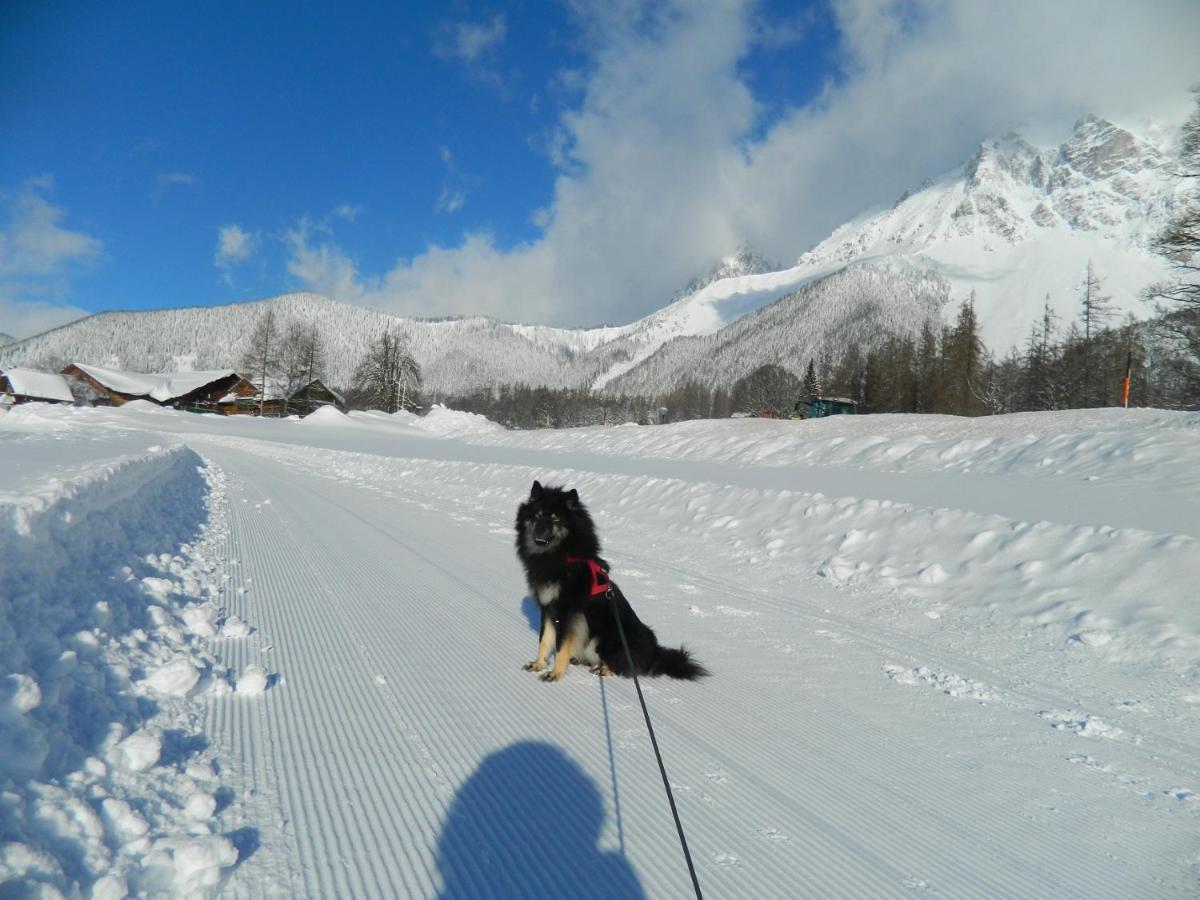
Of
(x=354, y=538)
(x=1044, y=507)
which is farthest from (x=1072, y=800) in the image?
(x=354, y=538)

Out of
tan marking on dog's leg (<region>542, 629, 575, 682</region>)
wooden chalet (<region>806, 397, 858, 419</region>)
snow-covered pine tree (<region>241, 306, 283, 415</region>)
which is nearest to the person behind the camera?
tan marking on dog's leg (<region>542, 629, 575, 682</region>)

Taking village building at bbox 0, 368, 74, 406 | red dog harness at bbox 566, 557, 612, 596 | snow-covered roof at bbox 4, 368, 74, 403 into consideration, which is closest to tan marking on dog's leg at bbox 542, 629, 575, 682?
red dog harness at bbox 566, 557, 612, 596

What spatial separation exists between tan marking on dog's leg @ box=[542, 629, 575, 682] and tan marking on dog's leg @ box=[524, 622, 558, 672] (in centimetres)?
11

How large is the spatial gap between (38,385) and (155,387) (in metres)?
10.0

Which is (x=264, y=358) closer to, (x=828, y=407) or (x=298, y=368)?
(x=298, y=368)

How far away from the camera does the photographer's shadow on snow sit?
2141 millimetres

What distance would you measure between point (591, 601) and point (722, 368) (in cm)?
17410

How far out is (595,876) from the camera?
7.29ft

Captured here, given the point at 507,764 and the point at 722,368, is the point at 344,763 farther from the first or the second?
the point at 722,368

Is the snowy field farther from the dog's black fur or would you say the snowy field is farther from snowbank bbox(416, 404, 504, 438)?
snowbank bbox(416, 404, 504, 438)

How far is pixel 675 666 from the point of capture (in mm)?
4188

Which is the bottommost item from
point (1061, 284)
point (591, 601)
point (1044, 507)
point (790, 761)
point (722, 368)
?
point (790, 761)

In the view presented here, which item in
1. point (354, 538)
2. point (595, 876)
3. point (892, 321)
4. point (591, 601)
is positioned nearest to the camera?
point (595, 876)

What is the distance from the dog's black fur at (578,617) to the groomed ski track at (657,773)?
17 centimetres
